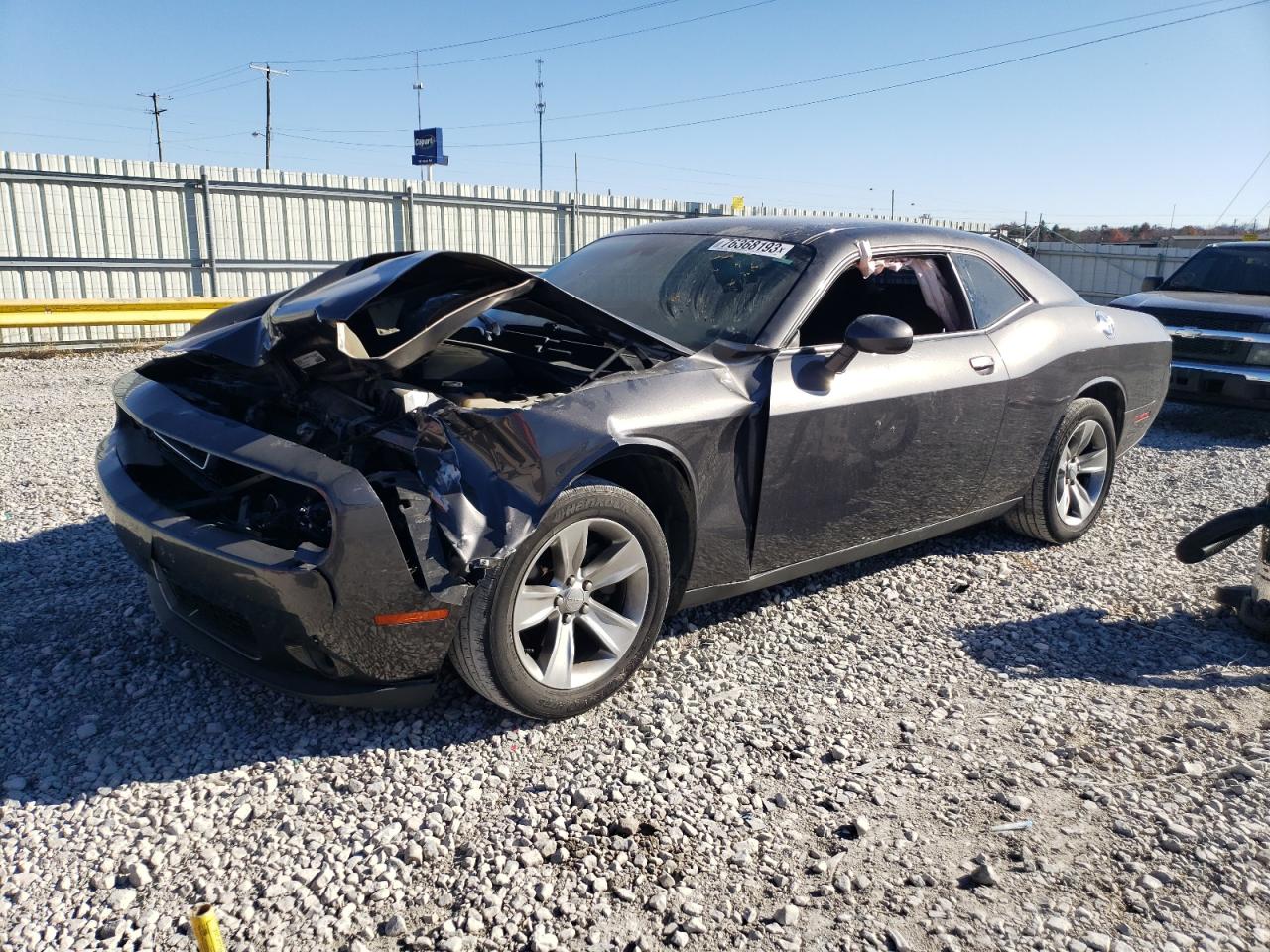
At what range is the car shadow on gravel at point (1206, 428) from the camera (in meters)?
8.13

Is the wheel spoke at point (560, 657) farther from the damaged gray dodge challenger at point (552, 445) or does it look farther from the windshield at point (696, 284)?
the windshield at point (696, 284)

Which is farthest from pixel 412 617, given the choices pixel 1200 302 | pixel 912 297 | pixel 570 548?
pixel 1200 302

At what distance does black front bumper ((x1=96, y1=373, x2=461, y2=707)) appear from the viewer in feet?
8.74

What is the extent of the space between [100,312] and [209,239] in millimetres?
2587

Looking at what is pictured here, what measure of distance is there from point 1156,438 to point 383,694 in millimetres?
7741

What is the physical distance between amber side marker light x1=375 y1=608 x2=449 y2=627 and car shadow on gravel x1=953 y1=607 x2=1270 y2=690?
2.19m

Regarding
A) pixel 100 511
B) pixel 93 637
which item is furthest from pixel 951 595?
pixel 100 511

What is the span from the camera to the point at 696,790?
281 centimetres

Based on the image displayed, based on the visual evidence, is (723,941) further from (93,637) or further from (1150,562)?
(1150,562)

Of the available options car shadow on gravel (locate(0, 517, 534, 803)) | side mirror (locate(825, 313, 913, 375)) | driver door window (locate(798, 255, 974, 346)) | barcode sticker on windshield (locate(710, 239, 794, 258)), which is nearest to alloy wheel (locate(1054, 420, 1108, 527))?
driver door window (locate(798, 255, 974, 346))

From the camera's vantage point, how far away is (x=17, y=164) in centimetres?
1173

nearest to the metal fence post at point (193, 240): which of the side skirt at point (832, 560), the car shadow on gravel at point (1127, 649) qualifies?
the side skirt at point (832, 560)

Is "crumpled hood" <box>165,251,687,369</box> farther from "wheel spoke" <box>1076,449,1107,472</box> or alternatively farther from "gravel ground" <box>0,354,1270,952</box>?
"wheel spoke" <box>1076,449,1107,472</box>

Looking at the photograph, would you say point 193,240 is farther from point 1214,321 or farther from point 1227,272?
point 1227,272
